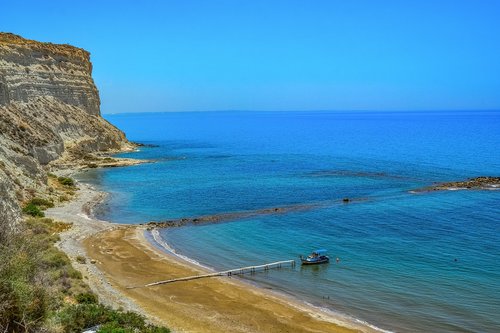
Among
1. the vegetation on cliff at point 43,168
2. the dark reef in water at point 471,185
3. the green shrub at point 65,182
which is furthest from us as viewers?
the dark reef in water at point 471,185

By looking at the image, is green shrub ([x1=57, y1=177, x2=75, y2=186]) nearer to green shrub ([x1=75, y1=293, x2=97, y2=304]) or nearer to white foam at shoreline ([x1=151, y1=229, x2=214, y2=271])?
white foam at shoreline ([x1=151, y1=229, x2=214, y2=271])

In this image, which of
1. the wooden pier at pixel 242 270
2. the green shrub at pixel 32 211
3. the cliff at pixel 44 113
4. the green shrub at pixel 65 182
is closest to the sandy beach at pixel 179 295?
the wooden pier at pixel 242 270

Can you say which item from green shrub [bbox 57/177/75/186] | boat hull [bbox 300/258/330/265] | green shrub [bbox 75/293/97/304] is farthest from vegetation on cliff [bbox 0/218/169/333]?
green shrub [bbox 57/177/75/186]

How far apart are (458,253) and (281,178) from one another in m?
38.3

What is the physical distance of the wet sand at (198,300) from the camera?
2214cm

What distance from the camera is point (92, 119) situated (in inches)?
3824

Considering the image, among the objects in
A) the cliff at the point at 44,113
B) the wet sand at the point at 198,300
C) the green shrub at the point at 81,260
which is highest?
the cliff at the point at 44,113

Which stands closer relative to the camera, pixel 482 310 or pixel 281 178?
pixel 482 310

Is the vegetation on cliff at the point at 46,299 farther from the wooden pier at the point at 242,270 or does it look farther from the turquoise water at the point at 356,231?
the turquoise water at the point at 356,231

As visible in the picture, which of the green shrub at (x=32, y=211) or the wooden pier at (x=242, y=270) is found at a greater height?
the green shrub at (x=32, y=211)

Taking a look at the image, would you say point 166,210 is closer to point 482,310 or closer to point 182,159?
point 482,310

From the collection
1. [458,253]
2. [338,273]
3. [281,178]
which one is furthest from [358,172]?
[338,273]

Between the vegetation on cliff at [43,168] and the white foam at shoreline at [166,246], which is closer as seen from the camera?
the vegetation on cliff at [43,168]

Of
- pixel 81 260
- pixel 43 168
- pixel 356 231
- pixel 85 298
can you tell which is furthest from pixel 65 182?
pixel 85 298
